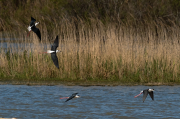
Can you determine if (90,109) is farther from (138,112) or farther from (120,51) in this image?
(120,51)

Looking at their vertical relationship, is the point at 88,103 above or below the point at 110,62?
below

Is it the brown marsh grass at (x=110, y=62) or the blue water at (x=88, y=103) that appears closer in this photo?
the blue water at (x=88, y=103)

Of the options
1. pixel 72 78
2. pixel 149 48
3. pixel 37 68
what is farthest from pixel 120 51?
pixel 37 68

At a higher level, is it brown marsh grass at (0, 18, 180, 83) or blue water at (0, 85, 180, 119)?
brown marsh grass at (0, 18, 180, 83)

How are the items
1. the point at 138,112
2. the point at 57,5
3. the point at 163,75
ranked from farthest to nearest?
the point at 57,5 < the point at 163,75 < the point at 138,112

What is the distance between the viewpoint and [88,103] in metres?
9.09

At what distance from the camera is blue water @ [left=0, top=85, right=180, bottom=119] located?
7.90 meters

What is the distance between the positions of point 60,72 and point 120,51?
1.93 meters

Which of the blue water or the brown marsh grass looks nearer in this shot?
the blue water

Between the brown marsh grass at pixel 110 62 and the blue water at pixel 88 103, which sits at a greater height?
the brown marsh grass at pixel 110 62

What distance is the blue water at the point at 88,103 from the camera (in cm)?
790

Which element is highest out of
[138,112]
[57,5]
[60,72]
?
[57,5]

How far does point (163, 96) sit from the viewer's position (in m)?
9.98

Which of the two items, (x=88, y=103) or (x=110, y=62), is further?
(x=110, y=62)
